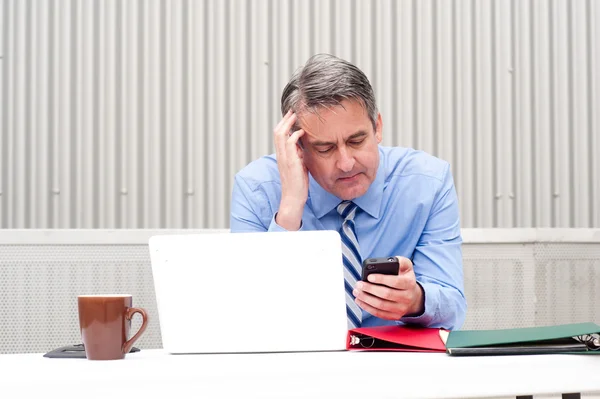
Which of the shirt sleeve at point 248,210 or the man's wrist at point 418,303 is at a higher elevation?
the shirt sleeve at point 248,210

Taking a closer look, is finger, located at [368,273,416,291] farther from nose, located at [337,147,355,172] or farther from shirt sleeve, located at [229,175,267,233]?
shirt sleeve, located at [229,175,267,233]

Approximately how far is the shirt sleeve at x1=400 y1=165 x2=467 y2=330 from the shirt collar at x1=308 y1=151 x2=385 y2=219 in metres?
0.14

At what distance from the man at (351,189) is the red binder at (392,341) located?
0.36 m

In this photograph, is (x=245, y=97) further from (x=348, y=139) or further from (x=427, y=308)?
(x=427, y=308)

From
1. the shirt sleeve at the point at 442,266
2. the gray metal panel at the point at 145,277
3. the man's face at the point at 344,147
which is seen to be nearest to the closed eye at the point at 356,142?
the man's face at the point at 344,147

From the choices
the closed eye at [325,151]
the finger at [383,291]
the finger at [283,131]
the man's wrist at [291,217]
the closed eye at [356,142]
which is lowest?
the finger at [383,291]

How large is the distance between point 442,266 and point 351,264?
0.71 feet

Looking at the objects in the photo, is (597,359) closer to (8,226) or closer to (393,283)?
(393,283)

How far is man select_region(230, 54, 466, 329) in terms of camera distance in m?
1.85

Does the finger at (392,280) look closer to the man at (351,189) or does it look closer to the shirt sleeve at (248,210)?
the man at (351,189)

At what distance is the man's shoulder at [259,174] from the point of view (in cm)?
207

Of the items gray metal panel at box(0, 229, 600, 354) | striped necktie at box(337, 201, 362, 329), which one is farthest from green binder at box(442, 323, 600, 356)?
gray metal panel at box(0, 229, 600, 354)

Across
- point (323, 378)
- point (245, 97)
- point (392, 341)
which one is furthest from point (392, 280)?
point (245, 97)

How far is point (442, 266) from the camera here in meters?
1.82
